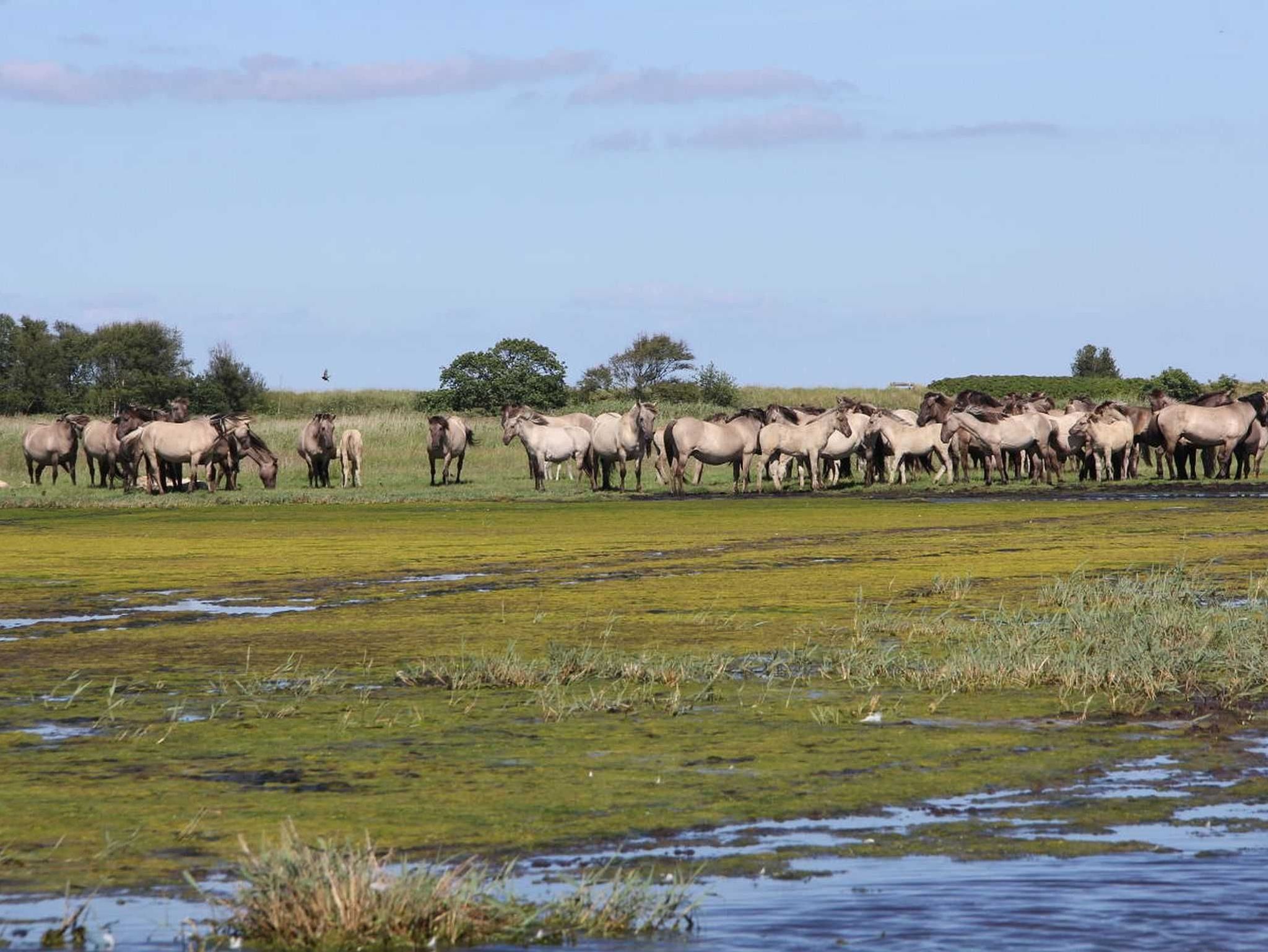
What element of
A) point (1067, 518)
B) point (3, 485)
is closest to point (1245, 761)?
point (1067, 518)

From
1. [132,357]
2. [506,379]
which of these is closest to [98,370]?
[132,357]

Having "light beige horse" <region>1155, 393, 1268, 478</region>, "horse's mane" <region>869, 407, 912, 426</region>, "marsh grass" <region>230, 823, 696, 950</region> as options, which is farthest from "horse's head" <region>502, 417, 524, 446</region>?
"marsh grass" <region>230, 823, 696, 950</region>

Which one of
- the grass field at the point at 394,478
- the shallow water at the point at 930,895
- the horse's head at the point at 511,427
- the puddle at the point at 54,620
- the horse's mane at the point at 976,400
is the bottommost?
the shallow water at the point at 930,895

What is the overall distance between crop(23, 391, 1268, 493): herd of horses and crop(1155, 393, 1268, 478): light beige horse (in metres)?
0.03

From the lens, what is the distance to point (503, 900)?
611 centimetres

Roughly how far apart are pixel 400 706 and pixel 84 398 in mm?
87949

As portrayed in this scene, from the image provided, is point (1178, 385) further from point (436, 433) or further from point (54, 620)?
point (54, 620)

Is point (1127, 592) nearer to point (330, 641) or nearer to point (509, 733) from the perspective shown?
point (330, 641)

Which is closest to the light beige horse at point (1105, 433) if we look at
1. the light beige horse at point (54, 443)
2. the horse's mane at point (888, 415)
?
the horse's mane at point (888, 415)

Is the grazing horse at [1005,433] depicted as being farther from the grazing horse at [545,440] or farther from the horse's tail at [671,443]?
the grazing horse at [545,440]

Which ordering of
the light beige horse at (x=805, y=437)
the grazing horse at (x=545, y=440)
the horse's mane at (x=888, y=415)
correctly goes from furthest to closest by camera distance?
the horse's mane at (x=888, y=415) < the grazing horse at (x=545, y=440) < the light beige horse at (x=805, y=437)

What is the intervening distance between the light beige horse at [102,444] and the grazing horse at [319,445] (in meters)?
4.66

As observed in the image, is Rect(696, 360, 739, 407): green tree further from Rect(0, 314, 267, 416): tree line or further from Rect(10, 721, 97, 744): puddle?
Rect(10, 721, 97, 744): puddle

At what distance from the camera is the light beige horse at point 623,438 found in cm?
3941
